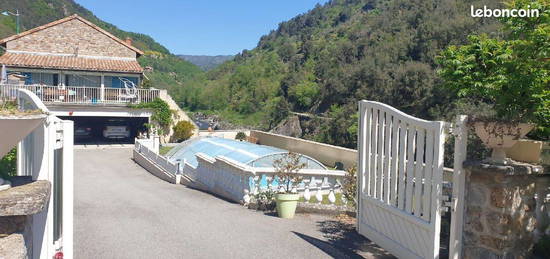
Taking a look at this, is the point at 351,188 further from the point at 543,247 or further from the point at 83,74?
the point at 83,74

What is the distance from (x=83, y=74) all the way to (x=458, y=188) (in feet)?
100

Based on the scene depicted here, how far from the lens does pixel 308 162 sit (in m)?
15.8

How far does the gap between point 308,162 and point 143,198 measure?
5.67 metres

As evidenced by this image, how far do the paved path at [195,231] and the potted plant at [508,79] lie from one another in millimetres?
2728

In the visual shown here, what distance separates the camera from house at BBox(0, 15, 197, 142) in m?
28.6

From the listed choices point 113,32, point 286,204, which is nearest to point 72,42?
point 286,204

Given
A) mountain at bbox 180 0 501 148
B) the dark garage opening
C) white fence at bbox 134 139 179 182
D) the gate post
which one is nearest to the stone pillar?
the gate post

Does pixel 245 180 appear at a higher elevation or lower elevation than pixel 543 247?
lower

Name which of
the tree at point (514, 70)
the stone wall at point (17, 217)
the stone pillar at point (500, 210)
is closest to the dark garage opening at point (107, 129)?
the tree at point (514, 70)

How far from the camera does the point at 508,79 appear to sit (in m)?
5.72

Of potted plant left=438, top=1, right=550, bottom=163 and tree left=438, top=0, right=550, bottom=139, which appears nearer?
potted plant left=438, top=1, right=550, bottom=163

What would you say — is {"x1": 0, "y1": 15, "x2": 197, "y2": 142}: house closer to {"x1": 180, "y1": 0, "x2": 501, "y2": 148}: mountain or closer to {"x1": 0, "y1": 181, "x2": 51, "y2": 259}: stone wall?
{"x1": 180, "y1": 0, "x2": 501, "y2": 148}: mountain

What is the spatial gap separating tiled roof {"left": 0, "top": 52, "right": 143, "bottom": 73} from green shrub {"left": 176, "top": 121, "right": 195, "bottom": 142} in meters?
5.04

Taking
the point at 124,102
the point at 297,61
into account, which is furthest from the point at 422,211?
the point at 297,61
